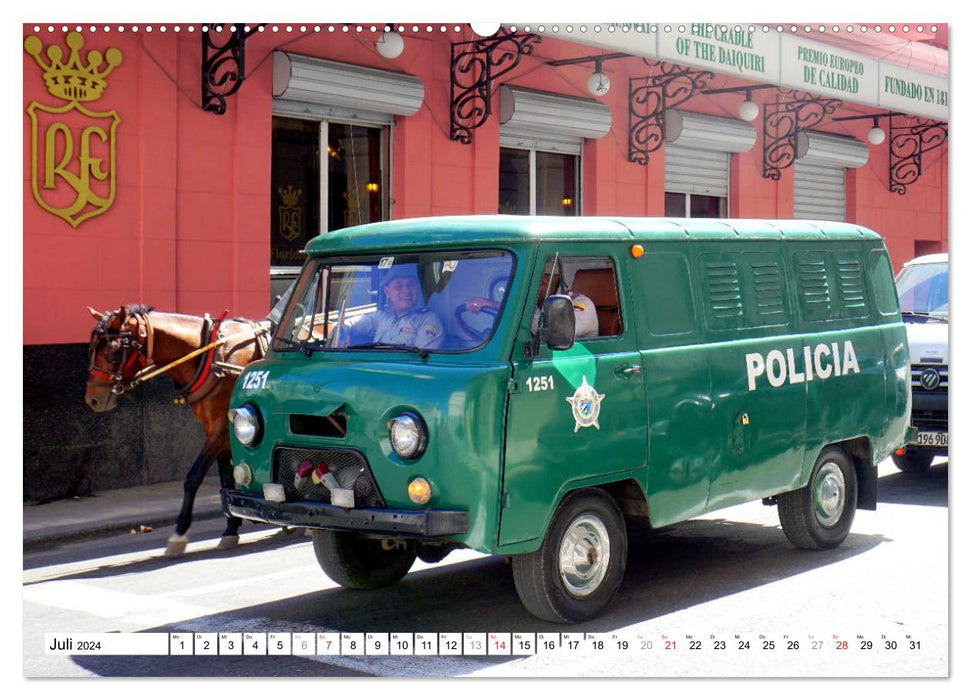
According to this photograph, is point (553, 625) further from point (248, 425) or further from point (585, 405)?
point (248, 425)

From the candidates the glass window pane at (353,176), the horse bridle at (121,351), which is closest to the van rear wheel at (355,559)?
the horse bridle at (121,351)

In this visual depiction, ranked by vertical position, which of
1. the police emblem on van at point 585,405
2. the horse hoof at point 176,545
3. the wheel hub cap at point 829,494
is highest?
the police emblem on van at point 585,405

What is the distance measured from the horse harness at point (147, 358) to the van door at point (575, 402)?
3.05 m

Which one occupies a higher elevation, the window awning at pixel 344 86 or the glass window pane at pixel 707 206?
the window awning at pixel 344 86

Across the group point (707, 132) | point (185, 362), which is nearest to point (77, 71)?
point (185, 362)

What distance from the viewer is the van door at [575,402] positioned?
616 centimetres

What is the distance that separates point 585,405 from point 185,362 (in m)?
3.68

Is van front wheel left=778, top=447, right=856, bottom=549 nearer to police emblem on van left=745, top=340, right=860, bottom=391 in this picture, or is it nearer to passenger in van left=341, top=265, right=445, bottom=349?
police emblem on van left=745, top=340, right=860, bottom=391

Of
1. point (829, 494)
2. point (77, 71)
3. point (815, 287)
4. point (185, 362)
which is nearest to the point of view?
point (815, 287)

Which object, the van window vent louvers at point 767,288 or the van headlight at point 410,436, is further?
→ the van window vent louvers at point 767,288

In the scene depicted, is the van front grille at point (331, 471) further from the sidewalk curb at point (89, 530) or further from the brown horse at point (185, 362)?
the sidewalk curb at point (89, 530)

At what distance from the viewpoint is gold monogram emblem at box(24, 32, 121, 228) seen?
8.97 m

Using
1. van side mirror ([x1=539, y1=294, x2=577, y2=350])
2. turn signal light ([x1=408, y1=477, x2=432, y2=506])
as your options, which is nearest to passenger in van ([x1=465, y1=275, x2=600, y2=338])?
van side mirror ([x1=539, y1=294, x2=577, y2=350])

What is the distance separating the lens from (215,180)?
11.8 m
